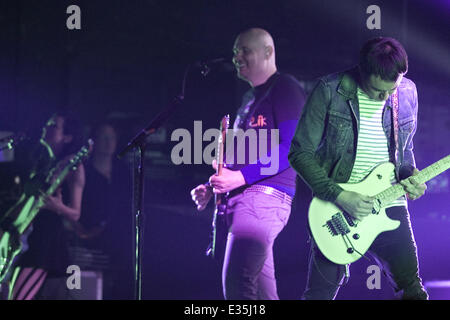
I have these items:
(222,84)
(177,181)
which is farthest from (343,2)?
(177,181)

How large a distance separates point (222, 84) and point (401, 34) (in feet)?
4.98

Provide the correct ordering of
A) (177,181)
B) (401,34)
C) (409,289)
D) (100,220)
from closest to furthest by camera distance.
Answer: (409,289) → (401,34) → (100,220) → (177,181)

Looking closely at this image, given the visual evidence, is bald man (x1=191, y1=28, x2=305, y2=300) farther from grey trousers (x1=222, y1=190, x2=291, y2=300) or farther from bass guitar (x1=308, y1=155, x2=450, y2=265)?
bass guitar (x1=308, y1=155, x2=450, y2=265)

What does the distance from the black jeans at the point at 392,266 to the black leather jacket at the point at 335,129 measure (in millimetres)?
345

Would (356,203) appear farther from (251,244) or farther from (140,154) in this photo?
(140,154)

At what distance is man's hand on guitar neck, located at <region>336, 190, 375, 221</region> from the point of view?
10.3 ft

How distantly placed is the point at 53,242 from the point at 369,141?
8.39ft

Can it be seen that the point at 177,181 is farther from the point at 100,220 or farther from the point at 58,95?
the point at 58,95

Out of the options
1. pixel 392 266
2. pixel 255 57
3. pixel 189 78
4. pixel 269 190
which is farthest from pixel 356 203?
pixel 189 78

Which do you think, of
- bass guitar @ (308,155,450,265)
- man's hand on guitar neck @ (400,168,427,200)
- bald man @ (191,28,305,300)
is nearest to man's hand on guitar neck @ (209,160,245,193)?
bald man @ (191,28,305,300)

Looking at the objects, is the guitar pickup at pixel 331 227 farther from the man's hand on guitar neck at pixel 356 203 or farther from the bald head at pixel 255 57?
the bald head at pixel 255 57

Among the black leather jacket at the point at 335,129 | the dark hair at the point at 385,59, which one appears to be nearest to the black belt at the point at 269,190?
the black leather jacket at the point at 335,129

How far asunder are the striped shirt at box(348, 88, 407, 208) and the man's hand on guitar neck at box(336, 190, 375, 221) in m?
0.13

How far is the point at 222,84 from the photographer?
5.16 metres
